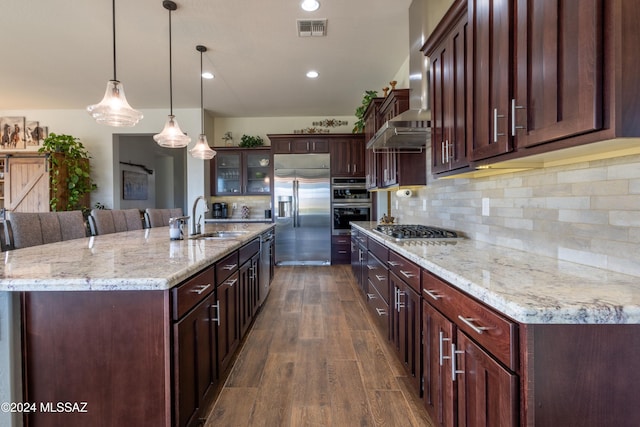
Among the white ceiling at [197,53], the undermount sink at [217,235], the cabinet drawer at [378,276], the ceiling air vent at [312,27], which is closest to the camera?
the cabinet drawer at [378,276]

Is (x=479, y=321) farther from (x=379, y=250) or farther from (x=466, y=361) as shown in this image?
(x=379, y=250)

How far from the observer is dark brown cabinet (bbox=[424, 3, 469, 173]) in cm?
175

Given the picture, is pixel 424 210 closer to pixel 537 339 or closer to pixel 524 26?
pixel 524 26

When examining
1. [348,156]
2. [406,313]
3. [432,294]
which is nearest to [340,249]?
[348,156]

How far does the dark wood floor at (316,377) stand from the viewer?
1.69m

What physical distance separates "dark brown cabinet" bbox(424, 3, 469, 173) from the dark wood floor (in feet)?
4.70

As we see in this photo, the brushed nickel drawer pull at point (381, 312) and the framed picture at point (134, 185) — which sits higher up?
the framed picture at point (134, 185)

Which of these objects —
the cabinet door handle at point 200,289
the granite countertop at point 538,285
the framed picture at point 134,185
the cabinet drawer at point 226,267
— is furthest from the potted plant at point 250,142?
the granite countertop at point 538,285

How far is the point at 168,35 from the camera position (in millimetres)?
3369

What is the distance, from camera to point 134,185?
735 cm

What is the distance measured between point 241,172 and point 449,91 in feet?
15.8

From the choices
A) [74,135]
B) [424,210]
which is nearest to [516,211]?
[424,210]

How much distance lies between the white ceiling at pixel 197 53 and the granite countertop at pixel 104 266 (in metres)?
2.30

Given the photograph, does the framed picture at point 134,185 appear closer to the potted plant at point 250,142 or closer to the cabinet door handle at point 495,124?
the potted plant at point 250,142
